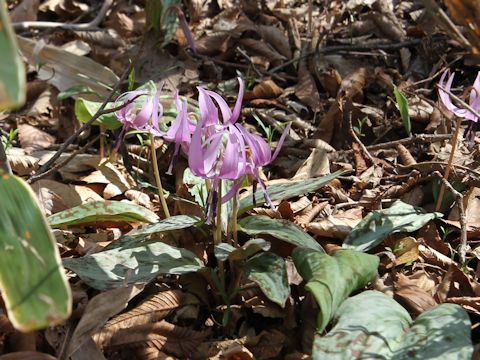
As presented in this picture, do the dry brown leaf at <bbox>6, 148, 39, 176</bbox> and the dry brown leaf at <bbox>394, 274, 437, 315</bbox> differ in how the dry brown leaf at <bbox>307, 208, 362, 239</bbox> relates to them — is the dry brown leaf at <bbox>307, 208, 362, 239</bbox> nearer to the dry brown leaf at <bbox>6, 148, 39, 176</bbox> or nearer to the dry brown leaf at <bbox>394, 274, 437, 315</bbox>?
the dry brown leaf at <bbox>394, 274, 437, 315</bbox>

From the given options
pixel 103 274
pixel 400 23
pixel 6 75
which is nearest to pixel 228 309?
pixel 103 274

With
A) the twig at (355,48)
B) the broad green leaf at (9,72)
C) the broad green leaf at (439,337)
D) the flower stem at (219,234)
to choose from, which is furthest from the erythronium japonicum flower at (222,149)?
the twig at (355,48)

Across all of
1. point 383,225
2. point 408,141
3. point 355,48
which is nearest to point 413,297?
point 383,225

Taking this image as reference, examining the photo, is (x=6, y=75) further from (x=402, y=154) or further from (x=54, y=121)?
(x=54, y=121)

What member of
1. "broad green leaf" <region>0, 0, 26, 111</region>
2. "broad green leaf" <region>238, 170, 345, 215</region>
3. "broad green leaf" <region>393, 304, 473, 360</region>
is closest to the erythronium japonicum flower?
"broad green leaf" <region>238, 170, 345, 215</region>

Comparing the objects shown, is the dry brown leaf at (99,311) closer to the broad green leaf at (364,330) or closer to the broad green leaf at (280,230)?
the broad green leaf at (280,230)

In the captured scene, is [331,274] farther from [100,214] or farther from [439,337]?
[100,214]

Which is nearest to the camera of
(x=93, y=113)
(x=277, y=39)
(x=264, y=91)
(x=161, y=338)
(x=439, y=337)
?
(x=439, y=337)
